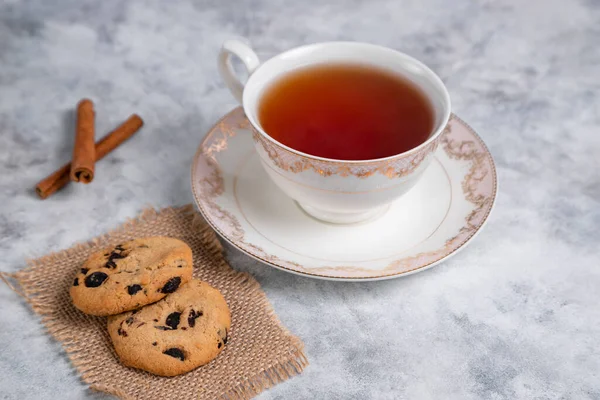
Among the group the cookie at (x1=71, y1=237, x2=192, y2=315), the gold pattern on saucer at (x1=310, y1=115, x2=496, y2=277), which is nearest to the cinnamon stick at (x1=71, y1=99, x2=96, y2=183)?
the cookie at (x1=71, y1=237, x2=192, y2=315)

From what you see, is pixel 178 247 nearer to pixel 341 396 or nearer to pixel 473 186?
pixel 341 396

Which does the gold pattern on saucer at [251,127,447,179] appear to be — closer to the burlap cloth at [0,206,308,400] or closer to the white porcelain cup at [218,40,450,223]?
the white porcelain cup at [218,40,450,223]

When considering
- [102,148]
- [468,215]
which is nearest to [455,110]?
[468,215]

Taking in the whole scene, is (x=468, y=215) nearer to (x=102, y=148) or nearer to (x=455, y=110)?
(x=455, y=110)

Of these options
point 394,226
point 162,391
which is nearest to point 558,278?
point 394,226

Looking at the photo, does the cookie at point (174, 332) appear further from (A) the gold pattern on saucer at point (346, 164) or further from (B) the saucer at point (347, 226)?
(A) the gold pattern on saucer at point (346, 164)

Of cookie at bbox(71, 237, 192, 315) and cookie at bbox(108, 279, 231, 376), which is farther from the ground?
cookie at bbox(71, 237, 192, 315)
